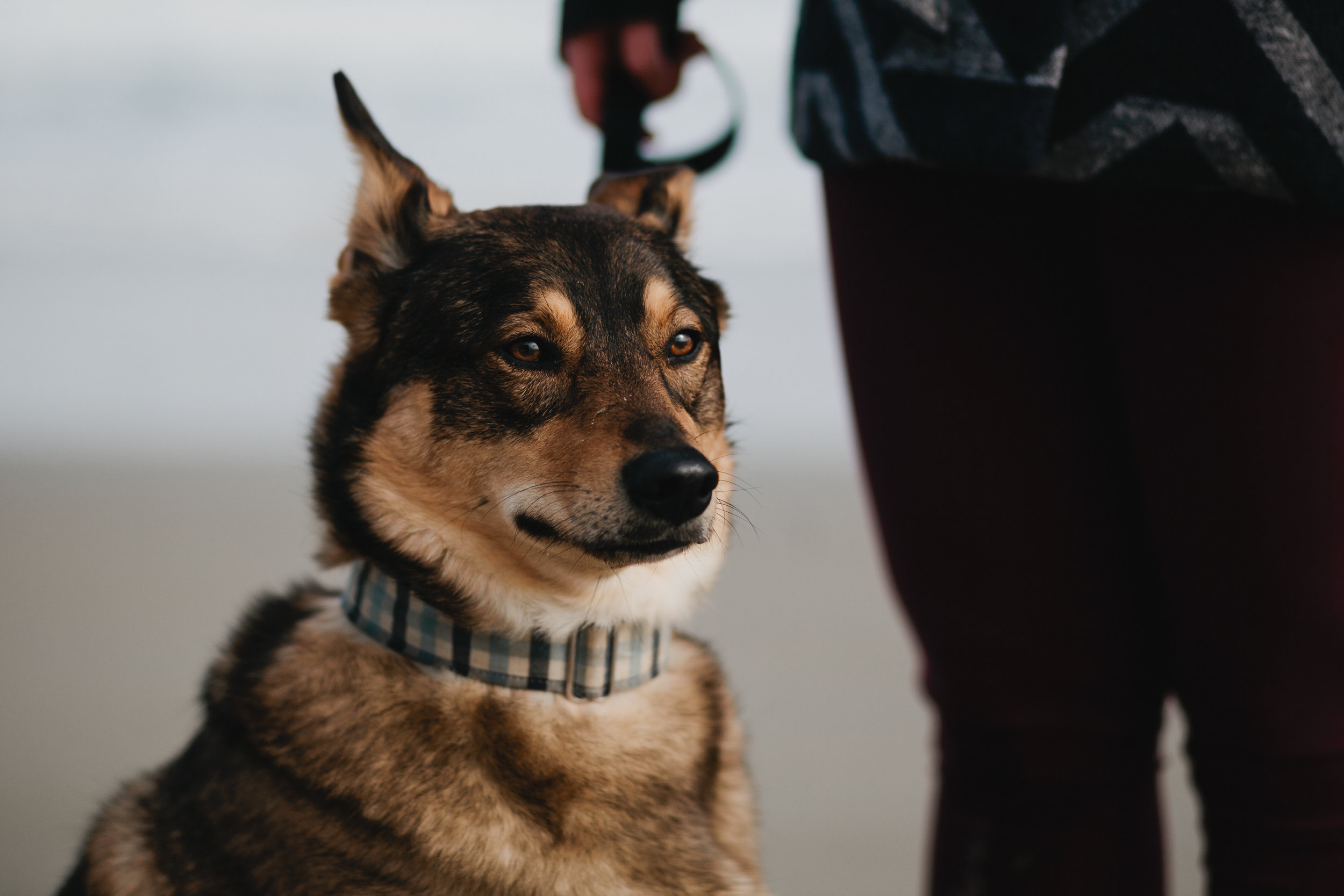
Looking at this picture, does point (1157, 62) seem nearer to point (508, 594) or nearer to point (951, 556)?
point (951, 556)

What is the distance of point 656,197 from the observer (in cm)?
191

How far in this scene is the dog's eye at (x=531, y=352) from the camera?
161 centimetres

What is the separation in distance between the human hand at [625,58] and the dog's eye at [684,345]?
40 centimetres

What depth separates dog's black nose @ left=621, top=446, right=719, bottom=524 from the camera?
1.42 meters

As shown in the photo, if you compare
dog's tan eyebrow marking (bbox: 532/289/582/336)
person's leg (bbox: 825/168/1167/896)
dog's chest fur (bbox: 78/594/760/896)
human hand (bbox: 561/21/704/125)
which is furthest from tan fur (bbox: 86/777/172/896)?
human hand (bbox: 561/21/704/125)

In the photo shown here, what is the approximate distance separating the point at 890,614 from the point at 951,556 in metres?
2.90

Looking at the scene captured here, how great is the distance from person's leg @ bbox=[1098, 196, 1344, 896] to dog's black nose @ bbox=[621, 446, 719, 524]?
559 mm

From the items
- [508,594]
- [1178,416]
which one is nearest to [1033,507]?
[1178,416]

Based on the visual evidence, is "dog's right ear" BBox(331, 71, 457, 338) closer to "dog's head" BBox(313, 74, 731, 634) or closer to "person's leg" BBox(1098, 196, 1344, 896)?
"dog's head" BBox(313, 74, 731, 634)

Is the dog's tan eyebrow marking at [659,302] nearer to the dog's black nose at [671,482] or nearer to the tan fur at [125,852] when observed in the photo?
the dog's black nose at [671,482]

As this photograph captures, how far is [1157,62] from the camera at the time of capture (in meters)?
1.16

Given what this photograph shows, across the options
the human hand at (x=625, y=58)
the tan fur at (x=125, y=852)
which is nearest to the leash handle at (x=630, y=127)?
the human hand at (x=625, y=58)

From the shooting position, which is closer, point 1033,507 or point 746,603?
point 1033,507

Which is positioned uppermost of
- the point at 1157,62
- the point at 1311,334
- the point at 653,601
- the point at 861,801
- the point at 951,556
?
the point at 1157,62
